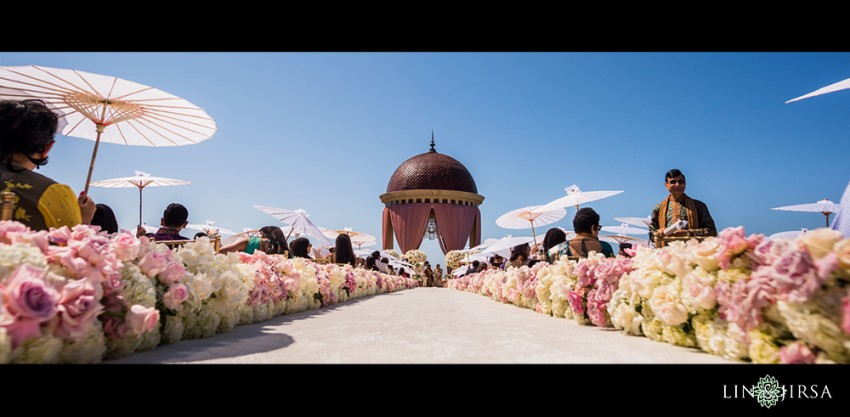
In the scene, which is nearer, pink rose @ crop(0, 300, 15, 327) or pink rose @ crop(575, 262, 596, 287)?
pink rose @ crop(0, 300, 15, 327)

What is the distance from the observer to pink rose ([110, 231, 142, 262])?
87.6 inches

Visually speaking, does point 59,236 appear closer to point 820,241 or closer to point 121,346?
point 121,346

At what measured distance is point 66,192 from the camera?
2.69 meters

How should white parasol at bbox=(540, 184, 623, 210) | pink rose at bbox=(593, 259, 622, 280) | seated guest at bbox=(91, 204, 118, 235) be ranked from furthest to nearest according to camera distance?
white parasol at bbox=(540, 184, 623, 210), seated guest at bbox=(91, 204, 118, 235), pink rose at bbox=(593, 259, 622, 280)

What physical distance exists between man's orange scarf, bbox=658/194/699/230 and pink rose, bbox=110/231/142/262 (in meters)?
5.26

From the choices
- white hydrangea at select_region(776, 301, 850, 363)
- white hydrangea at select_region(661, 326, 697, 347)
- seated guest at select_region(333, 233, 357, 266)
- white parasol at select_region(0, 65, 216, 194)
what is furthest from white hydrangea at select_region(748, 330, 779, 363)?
seated guest at select_region(333, 233, 357, 266)

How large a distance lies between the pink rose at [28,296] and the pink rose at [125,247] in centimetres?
62

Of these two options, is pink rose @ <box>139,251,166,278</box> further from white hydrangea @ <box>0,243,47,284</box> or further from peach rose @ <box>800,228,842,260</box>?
peach rose @ <box>800,228,842,260</box>

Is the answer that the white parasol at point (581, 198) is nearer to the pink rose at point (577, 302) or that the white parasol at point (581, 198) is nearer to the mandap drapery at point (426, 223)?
the pink rose at point (577, 302)

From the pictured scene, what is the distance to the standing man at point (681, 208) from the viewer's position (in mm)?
5141

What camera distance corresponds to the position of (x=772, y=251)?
1605 millimetres
